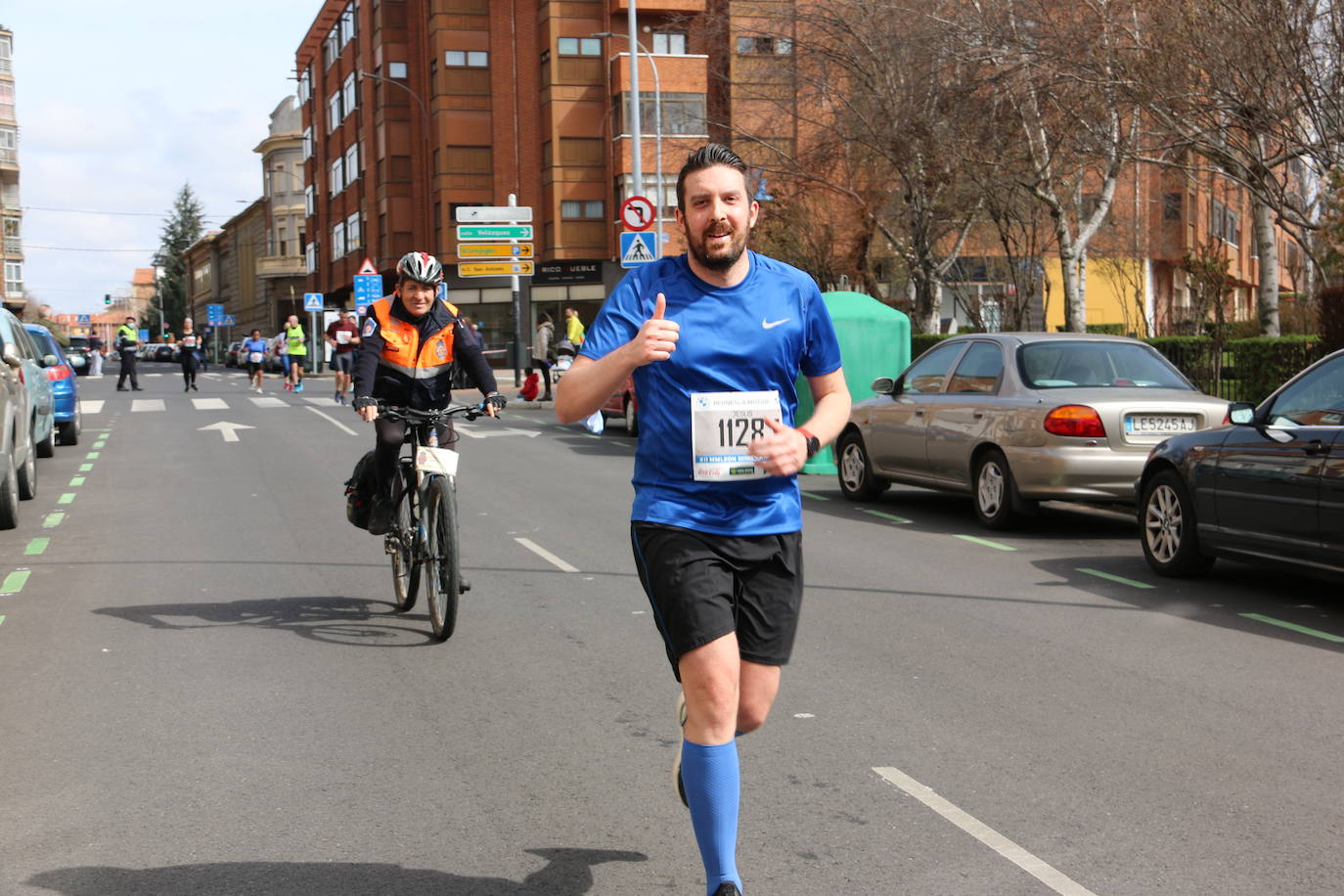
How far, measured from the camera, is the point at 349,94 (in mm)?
70375

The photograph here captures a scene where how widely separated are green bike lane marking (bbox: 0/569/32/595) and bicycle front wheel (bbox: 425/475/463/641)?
10.3 feet

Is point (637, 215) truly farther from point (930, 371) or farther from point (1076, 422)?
point (1076, 422)

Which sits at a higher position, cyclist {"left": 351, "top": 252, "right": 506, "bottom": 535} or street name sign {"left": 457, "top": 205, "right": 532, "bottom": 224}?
street name sign {"left": 457, "top": 205, "right": 532, "bottom": 224}

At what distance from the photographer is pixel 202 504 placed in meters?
14.1

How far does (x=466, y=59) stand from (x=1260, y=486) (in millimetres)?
51926

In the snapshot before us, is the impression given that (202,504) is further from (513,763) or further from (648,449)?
(648,449)

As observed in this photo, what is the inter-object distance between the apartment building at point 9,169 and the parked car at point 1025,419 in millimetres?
108195

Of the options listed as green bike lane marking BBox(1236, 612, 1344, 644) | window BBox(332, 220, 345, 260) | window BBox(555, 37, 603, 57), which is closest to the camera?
green bike lane marking BBox(1236, 612, 1344, 644)

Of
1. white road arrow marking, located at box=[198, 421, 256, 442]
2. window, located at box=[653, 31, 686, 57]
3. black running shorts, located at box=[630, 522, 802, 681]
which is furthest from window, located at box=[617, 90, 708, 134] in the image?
black running shorts, located at box=[630, 522, 802, 681]

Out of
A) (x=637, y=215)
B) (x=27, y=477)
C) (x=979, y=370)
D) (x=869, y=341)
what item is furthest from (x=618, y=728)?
(x=637, y=215)

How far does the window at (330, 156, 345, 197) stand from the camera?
73000 mm

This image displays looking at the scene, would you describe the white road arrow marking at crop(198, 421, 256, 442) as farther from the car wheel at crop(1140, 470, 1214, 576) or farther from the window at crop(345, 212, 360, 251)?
the window at crop(345, 212, 360, 251)

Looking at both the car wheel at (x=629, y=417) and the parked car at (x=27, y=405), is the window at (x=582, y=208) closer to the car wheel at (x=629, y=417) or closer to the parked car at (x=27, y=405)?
the car wheel at (x=629, y=417)

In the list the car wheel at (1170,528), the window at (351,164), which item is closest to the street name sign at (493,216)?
the car wheel at (1170,528)
